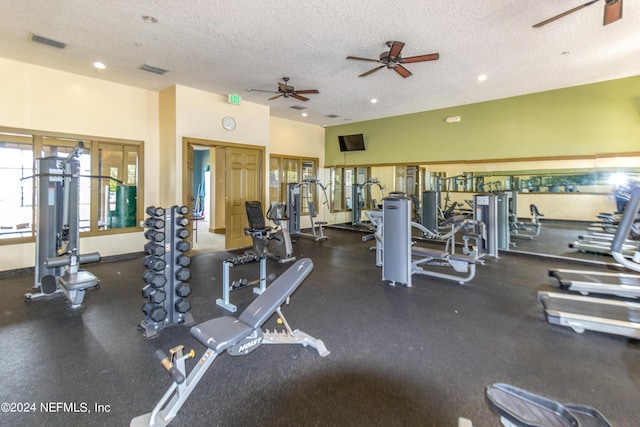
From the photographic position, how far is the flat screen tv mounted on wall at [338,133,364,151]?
27.2ft

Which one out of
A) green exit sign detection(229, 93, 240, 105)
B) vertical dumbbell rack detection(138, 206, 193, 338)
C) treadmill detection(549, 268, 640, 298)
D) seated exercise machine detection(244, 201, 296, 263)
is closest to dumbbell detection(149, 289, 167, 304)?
vertical dumbbell rack detection(138, 206, 193, 338)

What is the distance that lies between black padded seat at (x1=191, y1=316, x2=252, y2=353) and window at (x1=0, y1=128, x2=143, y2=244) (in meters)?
3.15

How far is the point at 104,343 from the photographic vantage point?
8.29 ft

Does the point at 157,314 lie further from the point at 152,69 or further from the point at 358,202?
the point at 358,202

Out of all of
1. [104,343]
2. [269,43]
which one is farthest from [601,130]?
[104,343]

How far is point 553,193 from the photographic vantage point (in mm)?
7160

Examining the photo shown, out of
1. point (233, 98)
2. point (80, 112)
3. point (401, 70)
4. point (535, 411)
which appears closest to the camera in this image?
point (535, 411)

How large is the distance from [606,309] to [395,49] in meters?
3.79

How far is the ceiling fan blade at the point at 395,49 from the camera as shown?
11.7ft

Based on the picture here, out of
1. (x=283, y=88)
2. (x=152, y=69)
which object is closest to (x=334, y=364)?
(x=283, y=88)

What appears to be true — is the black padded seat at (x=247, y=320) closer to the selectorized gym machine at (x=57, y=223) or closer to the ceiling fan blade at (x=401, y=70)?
the selectorized gym machine at (x=57, y=223)

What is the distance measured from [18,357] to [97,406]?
113 cm

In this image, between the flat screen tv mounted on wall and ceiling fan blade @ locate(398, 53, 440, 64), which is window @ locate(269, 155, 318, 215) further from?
ceiling fan blade @ locate(398, 53, 440, 64)

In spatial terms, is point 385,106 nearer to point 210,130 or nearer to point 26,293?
point 210,130
